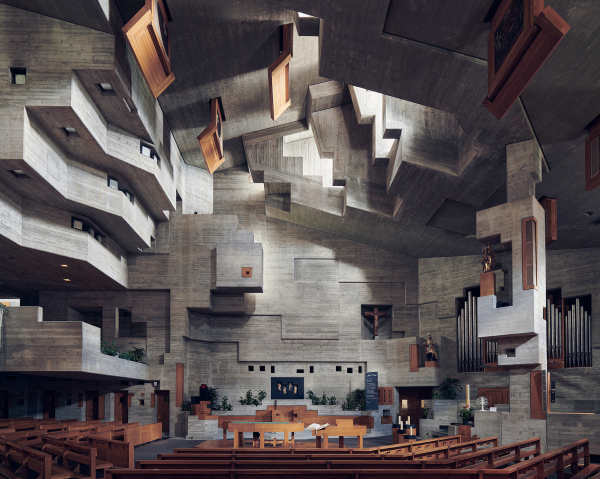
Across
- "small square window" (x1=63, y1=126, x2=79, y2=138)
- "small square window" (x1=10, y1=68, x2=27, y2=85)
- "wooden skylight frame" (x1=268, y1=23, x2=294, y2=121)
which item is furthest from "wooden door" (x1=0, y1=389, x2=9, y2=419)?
"wooden skylight frame" (x1=268, y1=23, x2=294, y2=121)

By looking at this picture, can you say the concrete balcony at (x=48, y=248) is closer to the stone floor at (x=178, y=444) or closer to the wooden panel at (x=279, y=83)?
the stone floor at (x=178, y=444)

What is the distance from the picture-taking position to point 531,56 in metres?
7.88

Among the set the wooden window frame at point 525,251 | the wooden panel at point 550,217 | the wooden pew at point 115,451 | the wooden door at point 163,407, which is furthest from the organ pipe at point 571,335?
the wooden door at point 163,407

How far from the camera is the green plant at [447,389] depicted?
20188mm

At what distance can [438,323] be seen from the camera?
2212 cm

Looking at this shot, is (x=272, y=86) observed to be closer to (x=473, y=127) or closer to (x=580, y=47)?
(x=473, y=127)

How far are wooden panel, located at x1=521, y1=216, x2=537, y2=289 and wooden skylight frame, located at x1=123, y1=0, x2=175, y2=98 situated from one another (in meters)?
8.46

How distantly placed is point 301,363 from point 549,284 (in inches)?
370

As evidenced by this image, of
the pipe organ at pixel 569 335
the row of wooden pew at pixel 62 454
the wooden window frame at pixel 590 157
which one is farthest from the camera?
the pipe organ at pixel 569 335

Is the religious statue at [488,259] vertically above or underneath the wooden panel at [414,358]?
above

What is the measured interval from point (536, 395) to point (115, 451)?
327 inches

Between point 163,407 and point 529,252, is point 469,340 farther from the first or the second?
point 163,407

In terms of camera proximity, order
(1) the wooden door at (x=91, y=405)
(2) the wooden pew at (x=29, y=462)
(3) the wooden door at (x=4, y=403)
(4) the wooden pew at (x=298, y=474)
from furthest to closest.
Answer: (1) the wooden door at (x=91, y=405) < (3) the wooden door at (x=4, y=403) < (2) the wooden pew at (x=29, y=462) < (4) the wooden pew at (x=298, y=474)

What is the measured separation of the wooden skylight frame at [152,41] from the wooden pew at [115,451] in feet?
23.9
